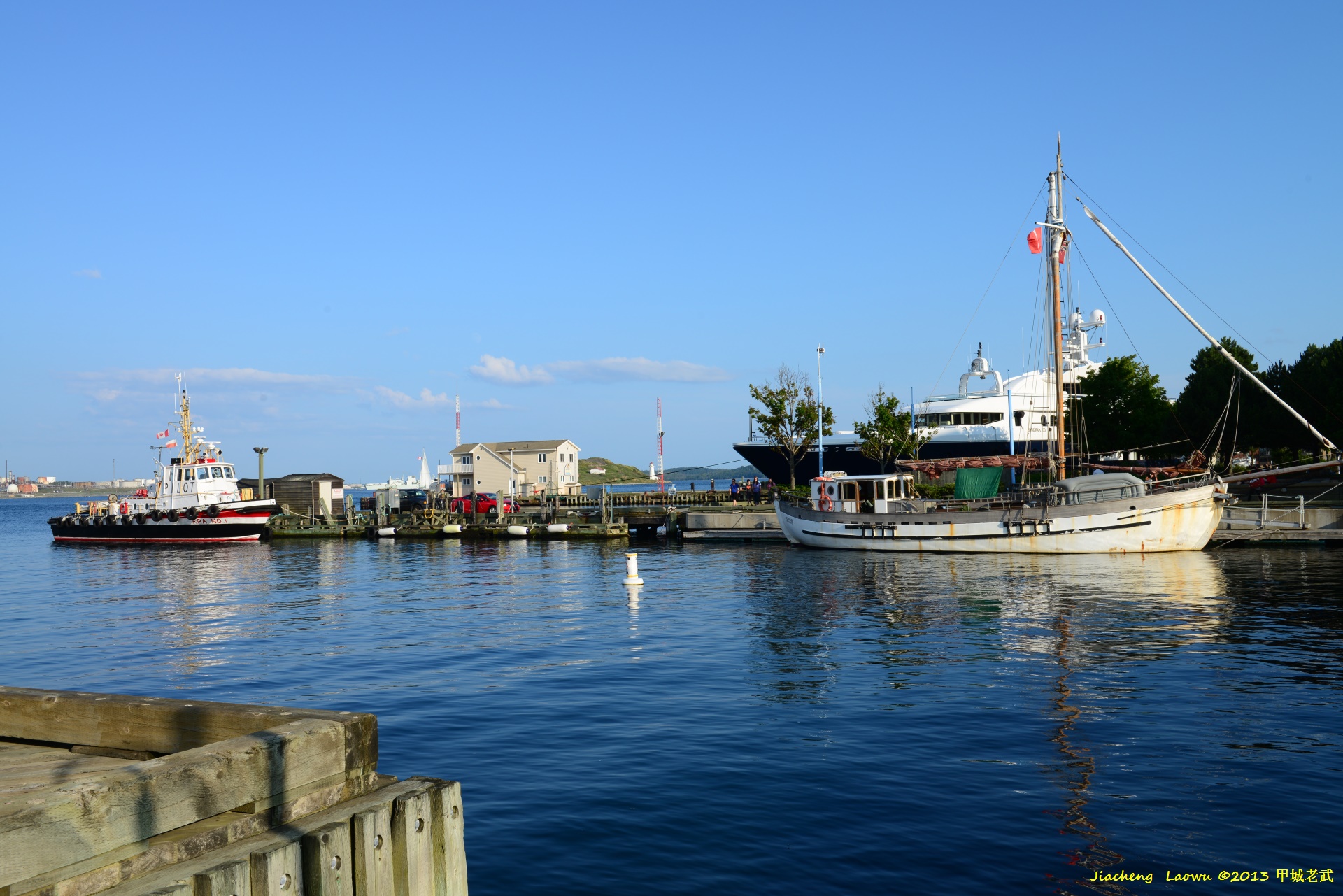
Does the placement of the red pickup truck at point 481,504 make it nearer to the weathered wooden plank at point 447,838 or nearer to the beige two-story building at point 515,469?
the beige two-story building at point 515,469

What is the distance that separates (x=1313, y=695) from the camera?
15.4 m

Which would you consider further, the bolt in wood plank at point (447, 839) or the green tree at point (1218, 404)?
the green tree at point (1218, 404)

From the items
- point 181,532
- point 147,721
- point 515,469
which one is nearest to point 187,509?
point 181,532

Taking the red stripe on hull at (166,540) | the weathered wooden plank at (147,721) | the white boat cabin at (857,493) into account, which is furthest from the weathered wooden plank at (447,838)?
the red stripe on hull at (166,540)

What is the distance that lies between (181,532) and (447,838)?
67.9 m

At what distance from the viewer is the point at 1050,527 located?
4238cm

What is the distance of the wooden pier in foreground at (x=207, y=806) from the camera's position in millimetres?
4543

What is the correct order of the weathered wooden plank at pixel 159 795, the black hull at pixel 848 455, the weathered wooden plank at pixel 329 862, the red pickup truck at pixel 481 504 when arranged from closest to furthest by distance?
the weathered wooden plank at pixel 159 795, the weathered wooden plank at pixel 329 862, the red pickup truck at pixel 481 504, the black hull at pixel 848 455

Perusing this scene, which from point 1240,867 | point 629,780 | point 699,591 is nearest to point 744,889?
point 629,780

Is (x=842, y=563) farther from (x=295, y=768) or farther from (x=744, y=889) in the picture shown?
(x=295, y=768)

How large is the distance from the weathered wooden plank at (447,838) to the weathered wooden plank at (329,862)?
2.16 feet

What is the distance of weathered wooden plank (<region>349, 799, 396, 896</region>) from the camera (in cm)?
543

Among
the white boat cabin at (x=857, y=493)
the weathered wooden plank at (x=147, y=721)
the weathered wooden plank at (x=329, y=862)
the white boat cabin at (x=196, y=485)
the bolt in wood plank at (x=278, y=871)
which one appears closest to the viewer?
the bolt in wood plank at (x=278, y=871)

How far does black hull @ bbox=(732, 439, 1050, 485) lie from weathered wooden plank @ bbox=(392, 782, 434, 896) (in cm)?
7067
